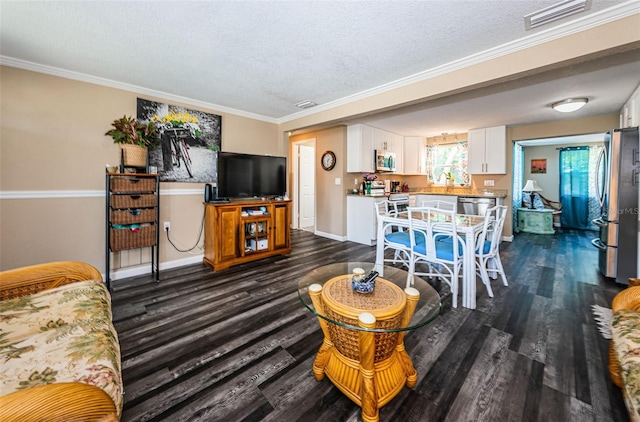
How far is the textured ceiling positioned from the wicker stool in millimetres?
1843

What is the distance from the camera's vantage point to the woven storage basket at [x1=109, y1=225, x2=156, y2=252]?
2725 mm

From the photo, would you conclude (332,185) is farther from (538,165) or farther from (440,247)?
(538,165)

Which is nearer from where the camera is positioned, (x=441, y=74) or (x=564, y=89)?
(x=441, y=74)

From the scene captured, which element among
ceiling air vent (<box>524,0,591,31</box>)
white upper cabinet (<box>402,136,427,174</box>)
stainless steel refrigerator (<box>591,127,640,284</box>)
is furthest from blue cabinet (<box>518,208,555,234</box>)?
ceiling air vent (<box>524,0,591,31</box>)

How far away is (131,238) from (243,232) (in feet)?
4.12

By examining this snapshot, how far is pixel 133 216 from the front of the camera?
2797 mm

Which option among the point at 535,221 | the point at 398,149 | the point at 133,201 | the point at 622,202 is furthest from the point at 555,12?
the point at 535,221

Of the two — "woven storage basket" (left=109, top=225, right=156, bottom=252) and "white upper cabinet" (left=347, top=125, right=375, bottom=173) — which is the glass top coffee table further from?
"white upper cabinet" (left=347, top=125, right=375, bottom=173)

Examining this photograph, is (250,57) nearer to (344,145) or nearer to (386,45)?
(386,45)

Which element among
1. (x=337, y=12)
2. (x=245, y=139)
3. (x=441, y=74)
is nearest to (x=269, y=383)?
(x=337, y=12)

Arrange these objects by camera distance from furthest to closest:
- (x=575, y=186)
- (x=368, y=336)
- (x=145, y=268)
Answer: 1. (x=575, y=186)
2. (x=145, y=268)
3. (x=368, y=336)

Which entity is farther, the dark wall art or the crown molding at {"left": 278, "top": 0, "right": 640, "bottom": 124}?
the dark wall art

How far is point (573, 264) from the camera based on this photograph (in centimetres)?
360

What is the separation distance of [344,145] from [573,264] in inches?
156
